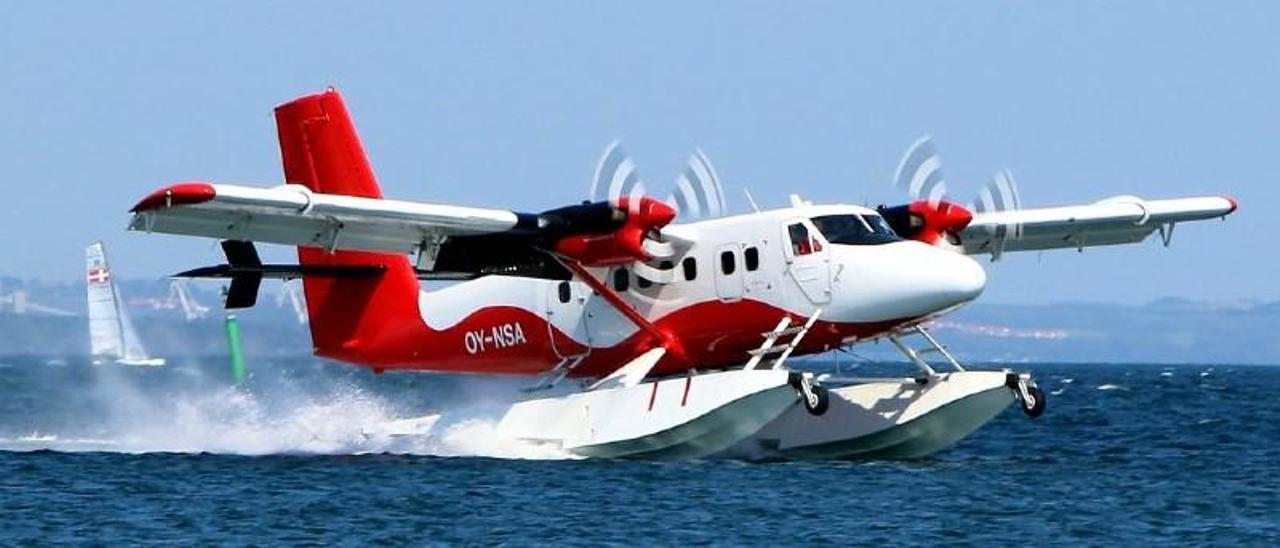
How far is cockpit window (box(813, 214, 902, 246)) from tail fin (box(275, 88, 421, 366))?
6.11 metres

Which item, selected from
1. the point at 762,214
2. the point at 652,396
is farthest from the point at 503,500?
the point at 762,214

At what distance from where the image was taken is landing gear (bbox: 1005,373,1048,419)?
25.9 m

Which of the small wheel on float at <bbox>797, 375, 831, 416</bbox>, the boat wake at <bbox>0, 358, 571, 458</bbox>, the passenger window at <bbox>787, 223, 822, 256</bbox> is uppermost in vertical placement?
the passenger window at <bbox>787, 223, 822, 256</bbox>

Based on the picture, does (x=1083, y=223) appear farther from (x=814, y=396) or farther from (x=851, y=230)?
(x=814, y=396)

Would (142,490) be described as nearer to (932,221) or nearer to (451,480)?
(451,480)

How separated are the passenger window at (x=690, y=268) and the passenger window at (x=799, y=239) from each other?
1.38 metres

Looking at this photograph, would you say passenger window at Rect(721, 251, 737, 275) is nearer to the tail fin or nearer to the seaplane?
the seaplane

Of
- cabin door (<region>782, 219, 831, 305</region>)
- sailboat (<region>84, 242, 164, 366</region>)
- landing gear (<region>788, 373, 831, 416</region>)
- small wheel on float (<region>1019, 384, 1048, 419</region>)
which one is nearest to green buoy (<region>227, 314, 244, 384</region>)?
sailboat (<region>84, 242, 164, 366</region>)

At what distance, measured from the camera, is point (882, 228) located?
85.9ft

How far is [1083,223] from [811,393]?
22.5ft

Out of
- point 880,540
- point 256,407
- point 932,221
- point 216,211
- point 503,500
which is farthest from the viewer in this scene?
point 256,407

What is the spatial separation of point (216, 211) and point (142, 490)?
3.16 metres

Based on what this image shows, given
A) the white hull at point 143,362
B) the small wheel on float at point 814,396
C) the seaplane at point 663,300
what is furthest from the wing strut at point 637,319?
the white hull at point 143,362

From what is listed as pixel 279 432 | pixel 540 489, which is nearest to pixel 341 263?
pixel 279 432
